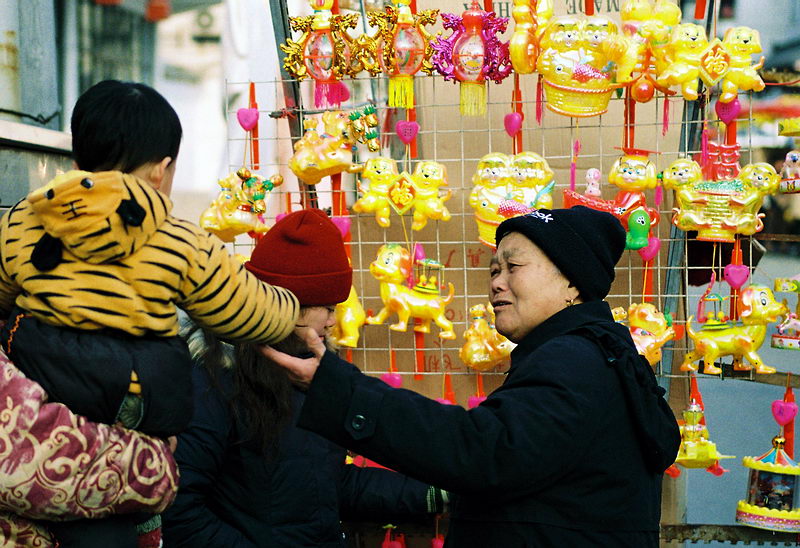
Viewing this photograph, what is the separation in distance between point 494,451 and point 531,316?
10.8 inches

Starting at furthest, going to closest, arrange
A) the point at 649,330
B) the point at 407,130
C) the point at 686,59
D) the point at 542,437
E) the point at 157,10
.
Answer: the point at 157,10
the point at 407,130
the point at 649,330
the point at 686,59
the point at 542,437

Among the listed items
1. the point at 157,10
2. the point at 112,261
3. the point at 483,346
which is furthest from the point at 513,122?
the point at 157,10

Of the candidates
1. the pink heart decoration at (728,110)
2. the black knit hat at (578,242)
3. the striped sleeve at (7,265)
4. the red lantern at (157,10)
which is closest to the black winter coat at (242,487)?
the striped sleeve at (7,265)

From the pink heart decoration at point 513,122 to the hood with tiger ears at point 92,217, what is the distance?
1.35 m

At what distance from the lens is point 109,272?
1.15 m

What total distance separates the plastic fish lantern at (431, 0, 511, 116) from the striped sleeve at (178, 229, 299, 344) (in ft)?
3.72

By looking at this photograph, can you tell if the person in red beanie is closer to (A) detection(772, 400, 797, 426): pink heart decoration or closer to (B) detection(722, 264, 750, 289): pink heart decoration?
(B) detection(722, 264, 750, 289): pink heart decoration

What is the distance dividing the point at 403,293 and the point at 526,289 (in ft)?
3.29

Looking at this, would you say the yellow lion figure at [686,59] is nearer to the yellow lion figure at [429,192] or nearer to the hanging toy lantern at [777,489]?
the yellow lion figure at [429,192]

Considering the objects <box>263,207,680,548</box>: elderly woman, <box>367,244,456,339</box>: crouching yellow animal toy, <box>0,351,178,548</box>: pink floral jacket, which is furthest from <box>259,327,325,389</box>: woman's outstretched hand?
<box>367,244,456,339</box>: crouching yellow animal toy

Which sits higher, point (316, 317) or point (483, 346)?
point (316, 317)

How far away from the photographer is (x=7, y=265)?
1183 mm

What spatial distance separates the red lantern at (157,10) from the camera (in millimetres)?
3785

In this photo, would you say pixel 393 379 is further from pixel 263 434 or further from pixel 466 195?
pixel 263 434
